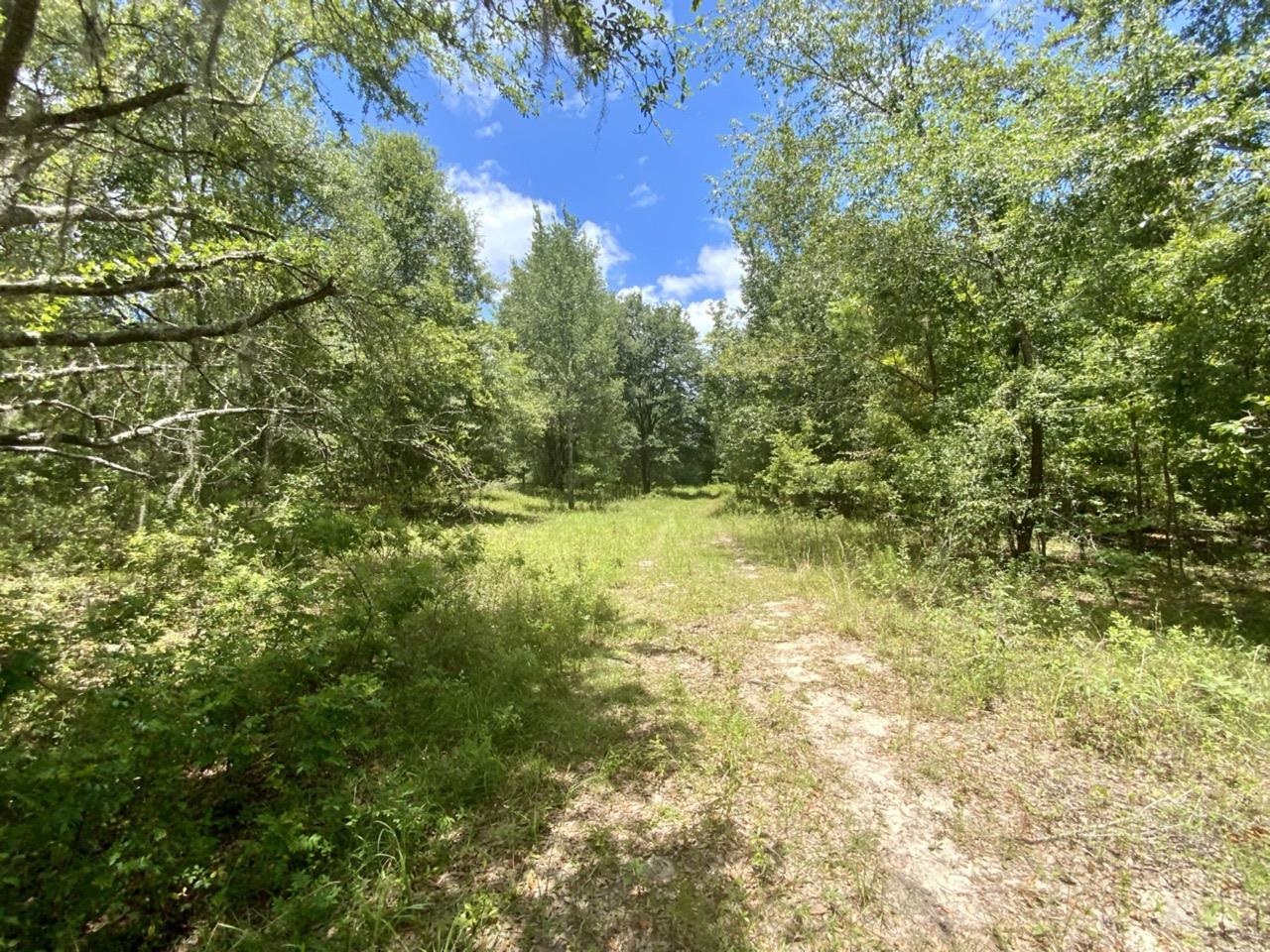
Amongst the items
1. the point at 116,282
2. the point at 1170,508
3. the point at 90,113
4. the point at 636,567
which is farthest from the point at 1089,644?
the point at 90,113

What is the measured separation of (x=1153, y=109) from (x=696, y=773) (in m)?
7.73

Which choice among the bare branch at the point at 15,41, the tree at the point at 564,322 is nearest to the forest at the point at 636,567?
the bare branch at the point at 15,41

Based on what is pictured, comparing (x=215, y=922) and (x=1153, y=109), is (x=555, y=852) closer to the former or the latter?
(x=215, y=922)

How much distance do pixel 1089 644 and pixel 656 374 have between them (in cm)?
2816

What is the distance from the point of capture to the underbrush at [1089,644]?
122 inches

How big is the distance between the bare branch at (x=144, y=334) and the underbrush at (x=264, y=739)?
1573 millimetres

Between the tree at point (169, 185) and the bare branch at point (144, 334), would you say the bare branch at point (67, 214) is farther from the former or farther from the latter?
the bare branch at point (144, 334)

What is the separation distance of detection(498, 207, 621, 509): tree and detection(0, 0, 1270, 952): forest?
9.20m

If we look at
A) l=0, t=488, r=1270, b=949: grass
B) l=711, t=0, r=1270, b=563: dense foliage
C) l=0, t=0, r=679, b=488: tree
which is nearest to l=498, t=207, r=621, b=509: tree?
l=711, t=0, r=1270, b=563: dense foliage

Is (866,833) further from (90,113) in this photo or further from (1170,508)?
(1170,508)

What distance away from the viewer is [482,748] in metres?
3.04

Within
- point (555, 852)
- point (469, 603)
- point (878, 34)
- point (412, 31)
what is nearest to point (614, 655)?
point (469, 603)

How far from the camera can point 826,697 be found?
3939 millimetres

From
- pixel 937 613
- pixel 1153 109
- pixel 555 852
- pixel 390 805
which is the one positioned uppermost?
pixel 1153 109
